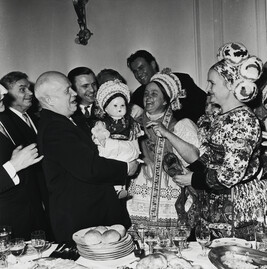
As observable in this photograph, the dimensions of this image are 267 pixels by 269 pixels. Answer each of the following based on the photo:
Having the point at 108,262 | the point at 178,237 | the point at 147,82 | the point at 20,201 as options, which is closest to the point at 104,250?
the point at 108,262

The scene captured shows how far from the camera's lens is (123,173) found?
2545 millimetres

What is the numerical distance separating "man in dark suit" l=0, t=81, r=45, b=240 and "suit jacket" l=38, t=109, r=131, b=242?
7.6 inches

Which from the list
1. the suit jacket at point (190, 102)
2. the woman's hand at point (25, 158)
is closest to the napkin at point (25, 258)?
the woman's hand at point (25, 158)

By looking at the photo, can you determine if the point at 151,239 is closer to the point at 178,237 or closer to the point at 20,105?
the point at 178,237

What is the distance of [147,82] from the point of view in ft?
14.2

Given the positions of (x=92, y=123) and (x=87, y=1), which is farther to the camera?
(x=87, y=1)

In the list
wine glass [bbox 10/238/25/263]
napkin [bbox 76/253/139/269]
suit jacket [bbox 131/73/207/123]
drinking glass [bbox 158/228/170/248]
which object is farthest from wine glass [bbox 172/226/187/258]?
suit jacket [bbox 131/73/207/123]

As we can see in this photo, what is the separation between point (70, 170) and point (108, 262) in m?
0.66

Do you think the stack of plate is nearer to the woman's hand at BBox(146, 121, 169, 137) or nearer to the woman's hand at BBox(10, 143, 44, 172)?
the woman's hand at BBox(10, 143, 44, 172)

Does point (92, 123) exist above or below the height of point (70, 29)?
below

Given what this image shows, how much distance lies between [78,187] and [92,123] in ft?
2.44

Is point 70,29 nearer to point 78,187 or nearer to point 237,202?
point 78,187

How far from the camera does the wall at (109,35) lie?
4.85 metres

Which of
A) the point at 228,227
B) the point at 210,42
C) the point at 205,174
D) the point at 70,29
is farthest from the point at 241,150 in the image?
the point at 70,29
